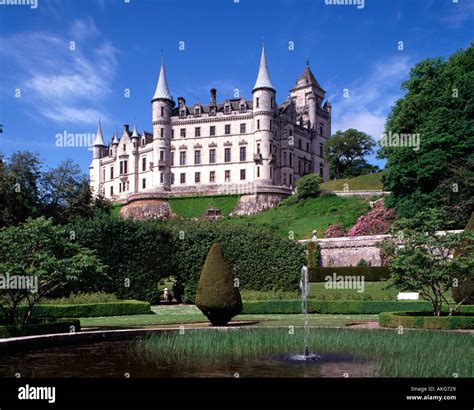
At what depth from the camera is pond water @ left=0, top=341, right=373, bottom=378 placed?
923 cm

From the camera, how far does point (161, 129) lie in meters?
69.6

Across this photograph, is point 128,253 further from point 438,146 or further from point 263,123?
point 263,123

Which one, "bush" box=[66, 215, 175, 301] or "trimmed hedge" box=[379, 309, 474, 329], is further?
"bush" box=[66, 215, 175, 301]

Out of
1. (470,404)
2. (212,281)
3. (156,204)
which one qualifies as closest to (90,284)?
(212,281)

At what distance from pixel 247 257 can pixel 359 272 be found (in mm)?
8835

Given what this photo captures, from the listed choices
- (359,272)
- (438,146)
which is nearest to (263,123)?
(438,146)

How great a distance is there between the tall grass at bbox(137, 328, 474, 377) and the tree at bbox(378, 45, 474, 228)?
23439 millimetres

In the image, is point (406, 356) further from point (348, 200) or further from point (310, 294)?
point (348, 200)

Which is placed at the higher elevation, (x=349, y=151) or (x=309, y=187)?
(x=349, y=151)

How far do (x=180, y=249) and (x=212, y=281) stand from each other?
11.8 meters

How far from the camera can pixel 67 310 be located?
20719mm

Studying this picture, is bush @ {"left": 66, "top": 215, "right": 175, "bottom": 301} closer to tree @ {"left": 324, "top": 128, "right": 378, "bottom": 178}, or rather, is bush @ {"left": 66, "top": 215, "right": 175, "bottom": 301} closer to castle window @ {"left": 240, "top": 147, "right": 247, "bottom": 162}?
castle window @ {"left": 240, "top": 147, "right": 247, "bottom": 162}

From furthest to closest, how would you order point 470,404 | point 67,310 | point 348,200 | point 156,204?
point 156,204, point 348,200, point 67,310, point 470,404

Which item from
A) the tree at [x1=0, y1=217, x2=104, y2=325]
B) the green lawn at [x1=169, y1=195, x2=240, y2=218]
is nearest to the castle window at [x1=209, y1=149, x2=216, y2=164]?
the green lawn at [x1=169, y1=195, x2=240, y2=218]
